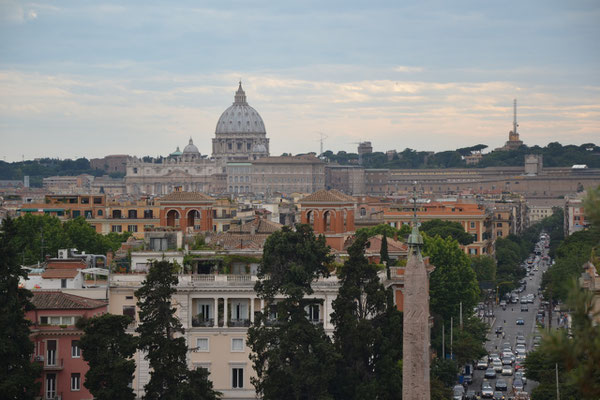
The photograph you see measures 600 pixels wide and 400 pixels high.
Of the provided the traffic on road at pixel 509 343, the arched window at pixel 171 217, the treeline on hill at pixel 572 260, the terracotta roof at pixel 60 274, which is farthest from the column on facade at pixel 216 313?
the arched window at pixel 171 217

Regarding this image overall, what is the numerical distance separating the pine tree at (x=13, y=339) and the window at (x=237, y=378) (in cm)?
741

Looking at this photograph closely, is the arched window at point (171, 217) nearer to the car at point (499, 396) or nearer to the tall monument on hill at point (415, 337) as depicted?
the car at point (499, 396)

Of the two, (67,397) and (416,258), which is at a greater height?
(416,258)

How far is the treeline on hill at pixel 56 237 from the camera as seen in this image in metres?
64.5

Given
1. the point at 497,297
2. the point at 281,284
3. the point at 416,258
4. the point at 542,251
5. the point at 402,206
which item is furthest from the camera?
the point at 542,251

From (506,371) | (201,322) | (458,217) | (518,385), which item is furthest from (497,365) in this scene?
(458,217)

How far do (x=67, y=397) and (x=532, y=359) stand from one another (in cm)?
1683

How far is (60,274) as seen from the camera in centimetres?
4216

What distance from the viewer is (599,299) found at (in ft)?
102

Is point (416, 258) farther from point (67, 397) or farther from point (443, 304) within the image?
point (443, 304)

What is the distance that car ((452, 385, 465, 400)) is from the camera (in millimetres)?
47912

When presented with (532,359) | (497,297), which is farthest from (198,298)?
(497,297)

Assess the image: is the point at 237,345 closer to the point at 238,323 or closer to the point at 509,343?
the point at 238,323

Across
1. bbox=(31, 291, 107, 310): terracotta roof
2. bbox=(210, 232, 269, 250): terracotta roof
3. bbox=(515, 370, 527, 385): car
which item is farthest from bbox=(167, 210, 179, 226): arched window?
bbox=(31, 291, 107, 310): terracotta roof
